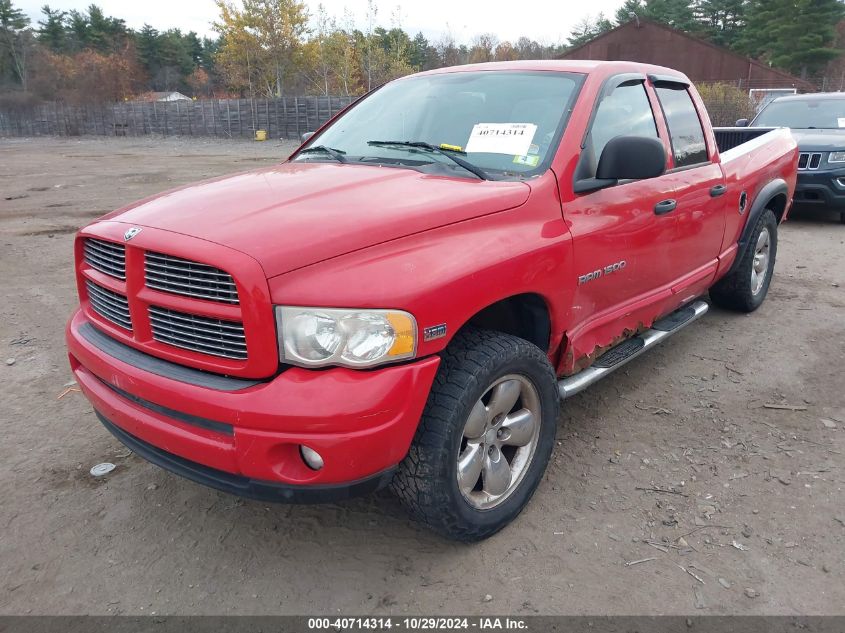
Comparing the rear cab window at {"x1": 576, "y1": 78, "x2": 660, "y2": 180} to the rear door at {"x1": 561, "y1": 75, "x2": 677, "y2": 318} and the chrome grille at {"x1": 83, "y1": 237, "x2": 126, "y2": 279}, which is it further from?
the chrome grille at {"x1": 83, "y1": 237, "x2": 126, "y2": 279}

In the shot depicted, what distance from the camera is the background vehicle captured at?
322 inches

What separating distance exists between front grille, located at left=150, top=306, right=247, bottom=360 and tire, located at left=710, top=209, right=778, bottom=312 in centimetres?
398

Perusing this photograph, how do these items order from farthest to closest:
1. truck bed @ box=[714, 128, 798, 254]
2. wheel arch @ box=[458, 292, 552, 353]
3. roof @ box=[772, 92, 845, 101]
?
roof @ box=[772, 92, 845, 101], truck bed @ box=[714, 128, 798, 254], wheel arch @ box=[458, 292, 552, 353]

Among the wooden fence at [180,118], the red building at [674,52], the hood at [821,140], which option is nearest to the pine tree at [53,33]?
the wooden fence at [180,118]

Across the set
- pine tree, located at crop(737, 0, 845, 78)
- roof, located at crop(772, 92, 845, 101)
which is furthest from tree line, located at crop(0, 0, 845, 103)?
roof, located at crop(772, 92, 845, 101)

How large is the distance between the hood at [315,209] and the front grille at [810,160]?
7314 mm

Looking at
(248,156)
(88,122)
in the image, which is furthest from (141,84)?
(248,156)

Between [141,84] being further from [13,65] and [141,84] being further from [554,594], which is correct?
[554,594]

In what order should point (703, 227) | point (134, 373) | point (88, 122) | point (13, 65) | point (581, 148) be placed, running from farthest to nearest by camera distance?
point (13, 65) < point (88, 122) < point (703, 227) < point (581, 148) < point (134, 373)

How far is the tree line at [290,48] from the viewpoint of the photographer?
43188mm

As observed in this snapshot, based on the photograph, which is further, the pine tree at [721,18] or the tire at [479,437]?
the pine tree at [721,18]

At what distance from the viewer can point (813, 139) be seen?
8.46 meters

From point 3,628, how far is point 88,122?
47477 mm

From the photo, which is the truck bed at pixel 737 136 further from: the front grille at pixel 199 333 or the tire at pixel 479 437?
the front grille at pixel 199 333
